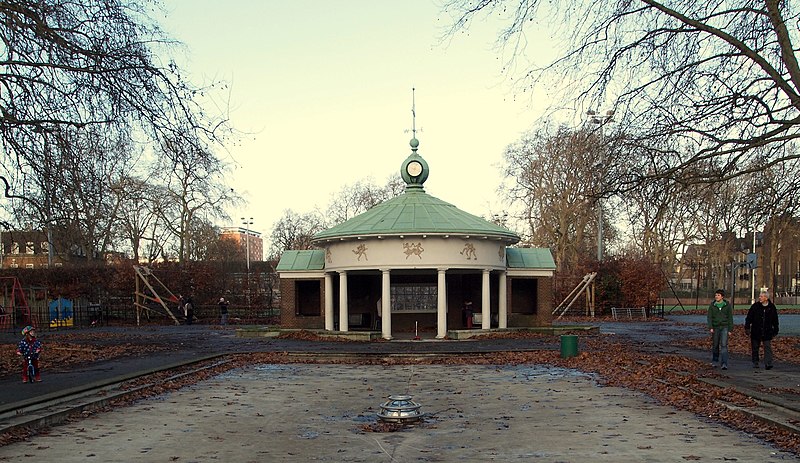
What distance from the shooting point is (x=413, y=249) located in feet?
97.5

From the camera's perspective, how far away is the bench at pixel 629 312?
48156 mm

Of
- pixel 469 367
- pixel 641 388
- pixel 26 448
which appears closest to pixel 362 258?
pixel 469 367

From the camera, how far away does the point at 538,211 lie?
58469 millimetres

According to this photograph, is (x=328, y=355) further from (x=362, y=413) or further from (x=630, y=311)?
(x=630, y=311)

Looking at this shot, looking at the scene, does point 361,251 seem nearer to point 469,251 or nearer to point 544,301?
point 469,251

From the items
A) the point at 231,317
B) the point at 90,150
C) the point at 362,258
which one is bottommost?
the point at 231,317

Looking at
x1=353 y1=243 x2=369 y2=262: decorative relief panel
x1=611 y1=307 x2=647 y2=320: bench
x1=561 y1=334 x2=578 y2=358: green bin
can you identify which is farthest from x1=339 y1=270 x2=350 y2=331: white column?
x1=611 y1=307 x2=647 y2=320: bench

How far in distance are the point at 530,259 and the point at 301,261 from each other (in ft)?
31.9

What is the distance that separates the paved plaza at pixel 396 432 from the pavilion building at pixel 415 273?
43.0 ft

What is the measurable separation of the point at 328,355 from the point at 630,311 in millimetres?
29469

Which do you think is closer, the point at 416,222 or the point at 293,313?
the point at 416,222

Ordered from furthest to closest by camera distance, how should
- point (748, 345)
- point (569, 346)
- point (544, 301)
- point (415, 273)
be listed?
point (544, 301)
point (415, 273)
point (748, 345)
point (569, 346)

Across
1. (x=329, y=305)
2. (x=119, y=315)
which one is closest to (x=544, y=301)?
(x=329, y=305)

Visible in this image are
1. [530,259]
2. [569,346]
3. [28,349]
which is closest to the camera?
[28,349]
